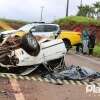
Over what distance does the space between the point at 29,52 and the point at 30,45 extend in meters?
0.23

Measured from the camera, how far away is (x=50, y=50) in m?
16.3

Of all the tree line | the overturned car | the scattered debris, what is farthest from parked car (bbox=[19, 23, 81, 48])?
the tree line

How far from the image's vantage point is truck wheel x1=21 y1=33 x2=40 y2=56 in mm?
15461

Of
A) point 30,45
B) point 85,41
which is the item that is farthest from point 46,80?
point 85,41

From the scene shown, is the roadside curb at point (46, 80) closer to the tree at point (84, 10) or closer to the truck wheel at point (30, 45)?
the truck wheel at point (30, 45)

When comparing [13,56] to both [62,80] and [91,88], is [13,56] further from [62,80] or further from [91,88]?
[91,88]

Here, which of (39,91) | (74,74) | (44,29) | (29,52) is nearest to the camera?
(39,91)

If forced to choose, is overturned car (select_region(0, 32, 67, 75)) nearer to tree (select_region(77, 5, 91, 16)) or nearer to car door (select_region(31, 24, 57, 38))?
car door (select_region(31, 24, 57, 38))

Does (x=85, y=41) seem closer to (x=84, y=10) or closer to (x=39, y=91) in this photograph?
(x=39, y=91)

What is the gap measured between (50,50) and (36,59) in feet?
2.93

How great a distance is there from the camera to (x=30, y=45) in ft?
51.1

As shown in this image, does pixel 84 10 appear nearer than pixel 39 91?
No

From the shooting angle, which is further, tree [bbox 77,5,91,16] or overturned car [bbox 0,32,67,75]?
tree [bbox 77,5,91,16]

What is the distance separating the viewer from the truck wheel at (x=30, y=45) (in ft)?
50.7
